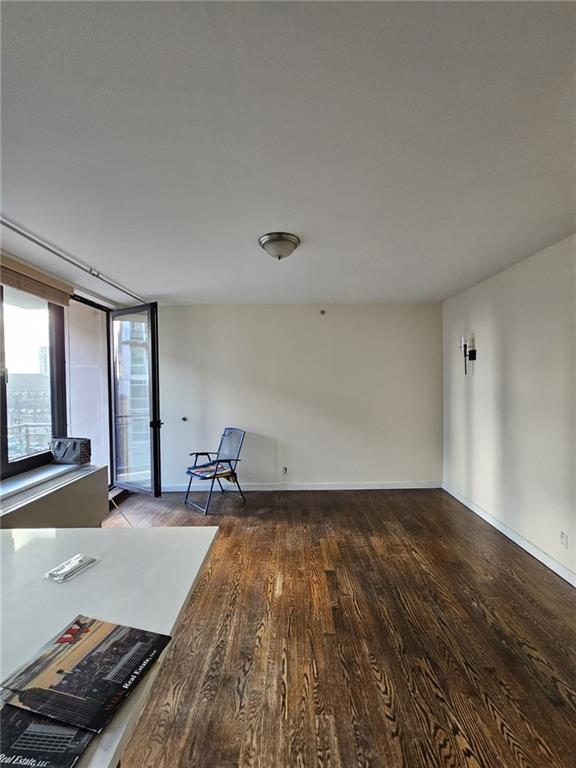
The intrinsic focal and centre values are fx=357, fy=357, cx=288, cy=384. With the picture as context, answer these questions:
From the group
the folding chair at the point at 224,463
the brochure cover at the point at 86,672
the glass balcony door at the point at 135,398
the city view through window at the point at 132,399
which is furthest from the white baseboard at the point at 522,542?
the city view through window at the point at 132,399

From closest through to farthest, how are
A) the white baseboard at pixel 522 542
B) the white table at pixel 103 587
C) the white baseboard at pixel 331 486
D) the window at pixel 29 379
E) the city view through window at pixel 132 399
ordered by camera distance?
the white table at pixel 103 587
the white baseboard at pixel 522 542
the window at pixel 29 379
the city view through window at pixel 132 399
the white baseboard at pixel 331 486

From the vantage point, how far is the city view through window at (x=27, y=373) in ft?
9.59

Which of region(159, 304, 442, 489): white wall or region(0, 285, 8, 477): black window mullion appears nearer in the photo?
region(0, 285, 8, 477): black window mullion

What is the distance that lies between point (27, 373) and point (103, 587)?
292cm

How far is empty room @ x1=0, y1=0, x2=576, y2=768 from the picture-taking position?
1019 millimetres

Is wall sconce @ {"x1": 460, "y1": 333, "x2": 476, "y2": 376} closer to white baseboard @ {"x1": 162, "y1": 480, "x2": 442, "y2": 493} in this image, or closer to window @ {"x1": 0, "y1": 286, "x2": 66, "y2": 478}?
white baseboard @ {"x1": 162, "y1": 480, "x2": 442, "y2": 493}

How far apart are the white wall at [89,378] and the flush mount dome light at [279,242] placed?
279 cm

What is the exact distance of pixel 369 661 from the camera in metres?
1.83

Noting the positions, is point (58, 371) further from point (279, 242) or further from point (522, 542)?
point (522, 542)

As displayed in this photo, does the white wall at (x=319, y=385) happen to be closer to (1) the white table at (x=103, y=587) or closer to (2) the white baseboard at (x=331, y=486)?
(2) the white baseboard at (x=331, y=486)

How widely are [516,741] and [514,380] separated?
8.28 ft

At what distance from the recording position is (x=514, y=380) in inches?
125

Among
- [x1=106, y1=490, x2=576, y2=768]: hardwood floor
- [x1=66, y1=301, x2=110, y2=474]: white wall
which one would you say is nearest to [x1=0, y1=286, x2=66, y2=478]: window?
[x1=66, y1=301, x2=110, y2=474]: white wall

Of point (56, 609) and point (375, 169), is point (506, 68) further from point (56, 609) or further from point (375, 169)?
point (56, 609)
